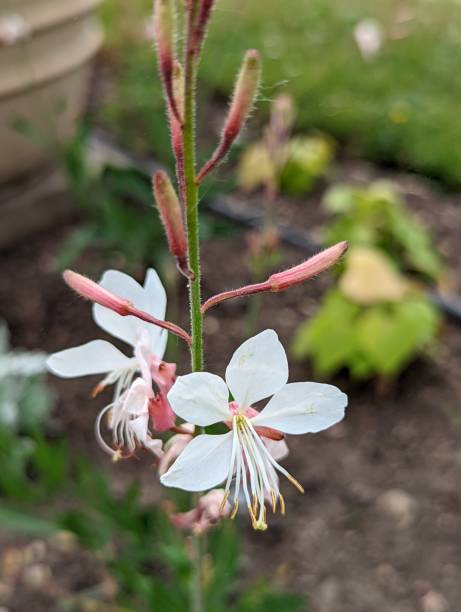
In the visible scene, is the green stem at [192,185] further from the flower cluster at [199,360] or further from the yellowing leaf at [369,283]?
the yellowing leaf at [369,283]

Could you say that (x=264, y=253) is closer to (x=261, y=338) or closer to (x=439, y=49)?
(x=261, y=338)

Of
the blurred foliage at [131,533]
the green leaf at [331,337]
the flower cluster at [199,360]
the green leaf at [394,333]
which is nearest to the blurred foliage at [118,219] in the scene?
the green leaf at [331,337]

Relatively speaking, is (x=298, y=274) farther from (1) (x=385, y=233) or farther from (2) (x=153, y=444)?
(1) (x=385, y=233)

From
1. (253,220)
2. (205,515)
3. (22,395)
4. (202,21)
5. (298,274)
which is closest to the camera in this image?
(202,21)

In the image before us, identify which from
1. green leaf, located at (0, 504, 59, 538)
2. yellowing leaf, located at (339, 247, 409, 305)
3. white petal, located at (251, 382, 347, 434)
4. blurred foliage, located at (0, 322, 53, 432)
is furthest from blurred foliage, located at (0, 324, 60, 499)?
white petal, located at (251, 382, 347, 434)

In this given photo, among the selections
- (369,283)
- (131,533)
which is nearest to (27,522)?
(131,533)

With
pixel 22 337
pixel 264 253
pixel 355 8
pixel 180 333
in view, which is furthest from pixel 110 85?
pixel 180 333
